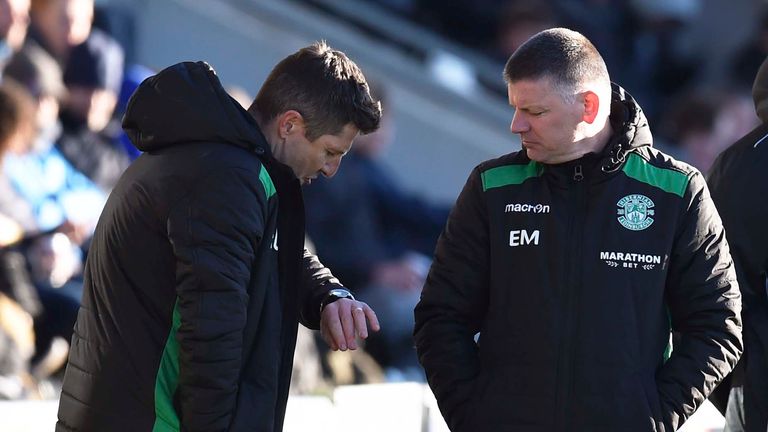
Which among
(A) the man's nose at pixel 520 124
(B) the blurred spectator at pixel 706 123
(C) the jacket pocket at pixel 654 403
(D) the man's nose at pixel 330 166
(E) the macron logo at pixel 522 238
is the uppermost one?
(B) the blurred spectator at pixel 706 123

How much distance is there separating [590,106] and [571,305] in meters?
0.48

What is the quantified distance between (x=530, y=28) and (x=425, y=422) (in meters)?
4.76

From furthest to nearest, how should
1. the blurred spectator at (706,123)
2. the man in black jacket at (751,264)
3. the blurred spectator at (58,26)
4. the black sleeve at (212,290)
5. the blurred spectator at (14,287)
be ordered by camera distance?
the blurred spectator at (706,123)
the blurred spectator at (58,26)
the blurred spectator at (14,287)
the man in black jacket at (751,264)
the black sleeve at (212,290)

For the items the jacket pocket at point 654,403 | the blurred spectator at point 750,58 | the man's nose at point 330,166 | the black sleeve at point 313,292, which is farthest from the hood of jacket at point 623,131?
the blurred spectator at point 750,58

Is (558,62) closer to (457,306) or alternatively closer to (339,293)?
(457,306)

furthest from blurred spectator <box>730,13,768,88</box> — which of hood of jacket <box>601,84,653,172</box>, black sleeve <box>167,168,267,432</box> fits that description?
black sleeve <box>167,168,267,432</box>

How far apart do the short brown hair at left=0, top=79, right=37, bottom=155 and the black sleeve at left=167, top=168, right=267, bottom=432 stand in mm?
3228

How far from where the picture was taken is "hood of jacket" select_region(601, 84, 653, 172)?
2.91 metres

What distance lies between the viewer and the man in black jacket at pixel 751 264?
127 inches

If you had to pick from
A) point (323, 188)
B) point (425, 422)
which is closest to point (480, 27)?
point (323, 188)

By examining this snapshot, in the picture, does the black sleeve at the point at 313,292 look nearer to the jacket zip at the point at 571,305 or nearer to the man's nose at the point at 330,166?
the man's nose at the point at 330,166

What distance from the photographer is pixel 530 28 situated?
8.30 meters

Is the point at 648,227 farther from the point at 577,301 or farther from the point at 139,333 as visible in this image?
the point at 139,333

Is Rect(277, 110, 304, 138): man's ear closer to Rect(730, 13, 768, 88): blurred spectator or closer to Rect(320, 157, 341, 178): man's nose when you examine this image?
Rect(320, 157, 341, 178): man's nose
